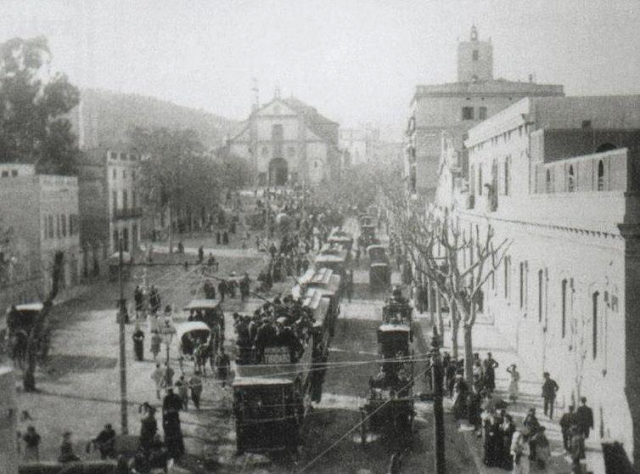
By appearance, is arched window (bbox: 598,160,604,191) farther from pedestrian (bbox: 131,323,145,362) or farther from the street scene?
pedestrian (bbox: 131,323,145,362)

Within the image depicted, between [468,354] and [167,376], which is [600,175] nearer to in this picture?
[468,354]

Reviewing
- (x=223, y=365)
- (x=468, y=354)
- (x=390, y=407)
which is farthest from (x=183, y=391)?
(x=468, y=354)

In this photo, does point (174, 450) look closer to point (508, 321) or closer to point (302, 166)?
point (508, 321)

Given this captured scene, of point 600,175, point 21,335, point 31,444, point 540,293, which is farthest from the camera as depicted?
point 540,293

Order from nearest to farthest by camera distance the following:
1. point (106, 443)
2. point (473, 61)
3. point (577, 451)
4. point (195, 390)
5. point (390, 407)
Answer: point (577, 451), point (106, 443), point (390, 407), point (195, 390), point (473, 61)

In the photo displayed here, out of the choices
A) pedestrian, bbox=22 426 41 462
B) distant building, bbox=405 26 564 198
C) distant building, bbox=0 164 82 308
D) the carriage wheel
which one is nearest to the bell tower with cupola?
distant building, bbox=405 26 564 198
